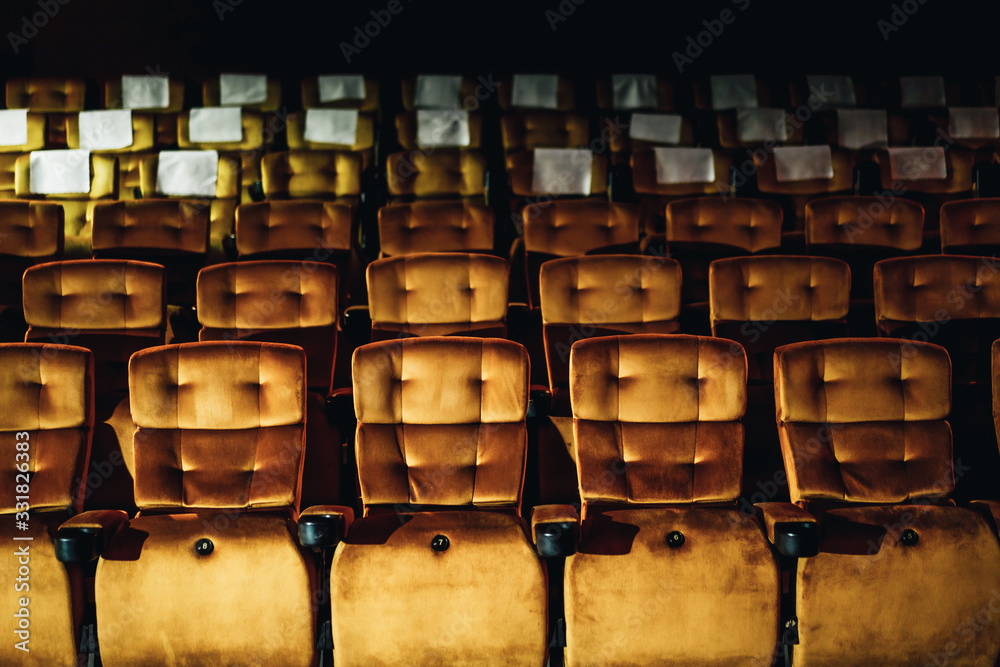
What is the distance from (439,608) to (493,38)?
3.14 m

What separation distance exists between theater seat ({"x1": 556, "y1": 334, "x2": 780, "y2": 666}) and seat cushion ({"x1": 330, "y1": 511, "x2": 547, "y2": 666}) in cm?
Result: 7

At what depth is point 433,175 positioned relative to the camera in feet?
8.43

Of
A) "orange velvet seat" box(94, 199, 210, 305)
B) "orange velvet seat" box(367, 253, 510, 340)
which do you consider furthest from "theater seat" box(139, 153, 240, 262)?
"orange velvet seat" box(367, 253, 510, 340)

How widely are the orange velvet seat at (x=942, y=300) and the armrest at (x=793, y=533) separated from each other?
882mm

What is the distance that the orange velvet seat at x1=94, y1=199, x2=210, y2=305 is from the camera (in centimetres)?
209

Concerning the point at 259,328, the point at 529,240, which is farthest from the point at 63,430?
the point at 529,240

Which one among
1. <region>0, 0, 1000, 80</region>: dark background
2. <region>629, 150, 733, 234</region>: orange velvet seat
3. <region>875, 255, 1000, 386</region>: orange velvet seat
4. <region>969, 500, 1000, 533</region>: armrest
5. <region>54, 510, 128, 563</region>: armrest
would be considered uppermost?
<region>0, 0, 1000, 80</region>: dark background

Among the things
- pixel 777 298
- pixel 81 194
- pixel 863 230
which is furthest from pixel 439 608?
pixel 81 194

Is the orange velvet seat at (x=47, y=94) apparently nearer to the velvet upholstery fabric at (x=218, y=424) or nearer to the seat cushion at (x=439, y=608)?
the velvet upholstery fabric at (x=218, y=424)

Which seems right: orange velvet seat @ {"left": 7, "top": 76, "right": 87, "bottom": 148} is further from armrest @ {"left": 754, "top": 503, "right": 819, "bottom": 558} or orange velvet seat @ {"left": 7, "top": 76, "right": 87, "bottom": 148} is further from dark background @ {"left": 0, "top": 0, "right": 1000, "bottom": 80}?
armrest @ {"left": 754, "top": 503, "right": 819, "bottom": 558}

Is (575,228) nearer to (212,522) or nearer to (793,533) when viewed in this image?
(793,533)

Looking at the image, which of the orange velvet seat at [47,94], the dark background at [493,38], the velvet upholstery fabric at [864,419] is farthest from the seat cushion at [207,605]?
the dark background at [493,38]

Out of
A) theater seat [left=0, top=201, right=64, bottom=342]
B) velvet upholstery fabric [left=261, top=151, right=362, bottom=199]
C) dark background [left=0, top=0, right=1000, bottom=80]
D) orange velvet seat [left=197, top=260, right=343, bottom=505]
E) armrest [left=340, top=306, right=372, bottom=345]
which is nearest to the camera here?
orange velvet seat [left=197, top=260, right=343, bottom=505]

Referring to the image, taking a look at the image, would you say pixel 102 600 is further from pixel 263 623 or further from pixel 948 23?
pixel 948 23
